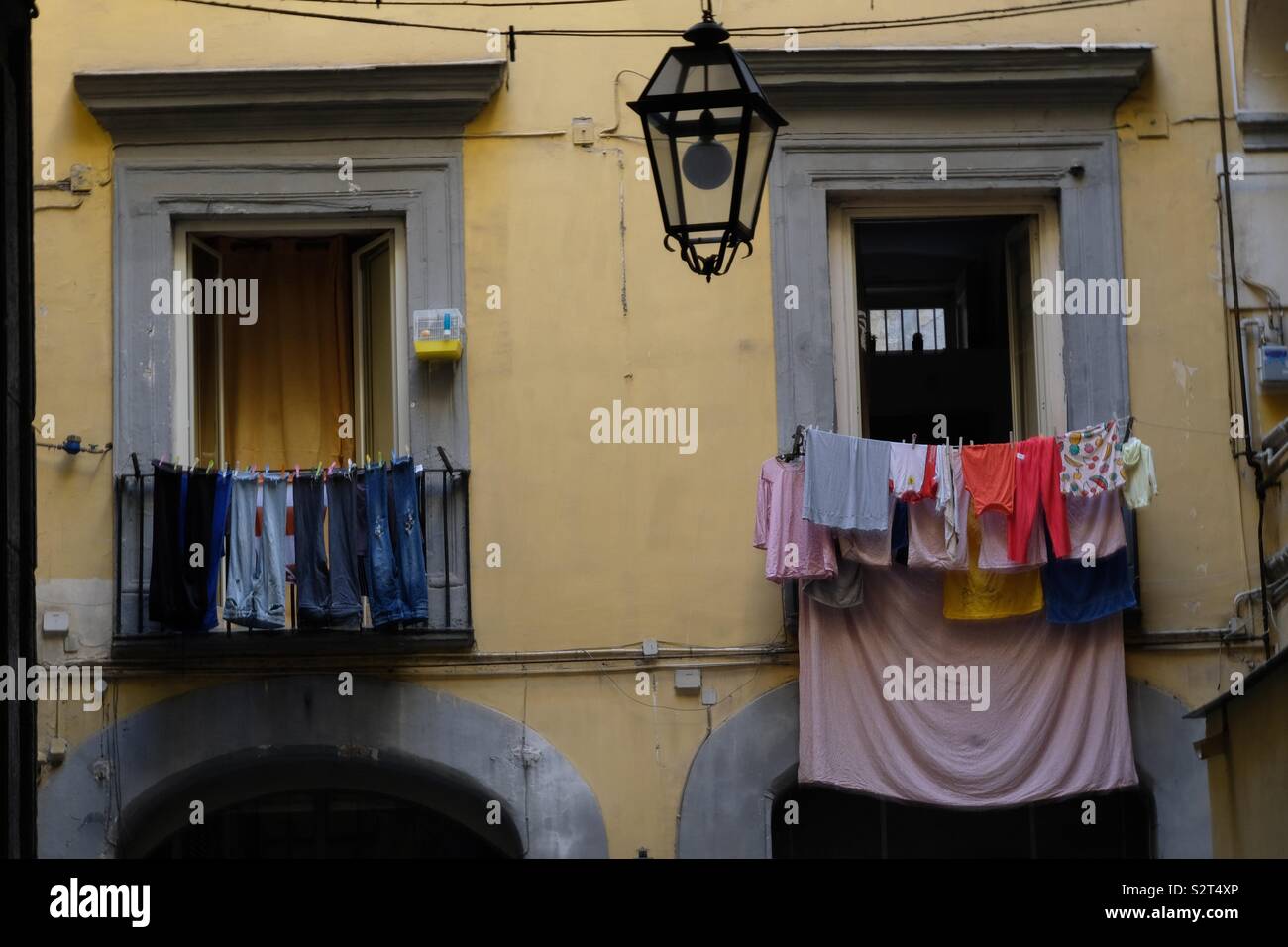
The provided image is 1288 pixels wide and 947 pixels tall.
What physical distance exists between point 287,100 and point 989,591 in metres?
5.20

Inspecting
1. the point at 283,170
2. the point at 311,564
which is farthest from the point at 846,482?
the point at 283,170

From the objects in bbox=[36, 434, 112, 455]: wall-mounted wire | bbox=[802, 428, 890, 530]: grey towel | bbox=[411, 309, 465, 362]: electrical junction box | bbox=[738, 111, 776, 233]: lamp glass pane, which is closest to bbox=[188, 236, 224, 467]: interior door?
bbox=[36, 434, 112, 455]: wall-mounted wire

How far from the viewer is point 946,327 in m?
15.8

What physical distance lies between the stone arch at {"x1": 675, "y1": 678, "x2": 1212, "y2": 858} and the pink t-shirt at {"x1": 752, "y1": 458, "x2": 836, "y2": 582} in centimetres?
91

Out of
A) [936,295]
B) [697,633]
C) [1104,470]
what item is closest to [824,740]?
[697,633]

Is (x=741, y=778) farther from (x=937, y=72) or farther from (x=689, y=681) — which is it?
(x=937, y=72)

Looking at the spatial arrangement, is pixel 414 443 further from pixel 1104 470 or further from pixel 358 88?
pixel 1104 470

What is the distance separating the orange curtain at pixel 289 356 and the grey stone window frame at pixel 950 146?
9.21 ft

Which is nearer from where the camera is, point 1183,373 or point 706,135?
point 706,135

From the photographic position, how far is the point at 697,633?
13.4 metres

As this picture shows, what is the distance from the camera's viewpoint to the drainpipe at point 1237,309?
1340 cm

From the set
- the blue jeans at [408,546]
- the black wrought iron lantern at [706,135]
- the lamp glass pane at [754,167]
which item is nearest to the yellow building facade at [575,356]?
the blue jeans at [408,546]
